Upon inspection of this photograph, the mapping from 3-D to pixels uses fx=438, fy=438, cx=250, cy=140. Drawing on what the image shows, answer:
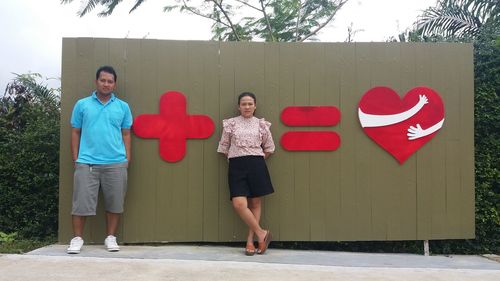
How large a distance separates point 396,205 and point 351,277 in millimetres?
1330

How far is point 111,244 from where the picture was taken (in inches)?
155

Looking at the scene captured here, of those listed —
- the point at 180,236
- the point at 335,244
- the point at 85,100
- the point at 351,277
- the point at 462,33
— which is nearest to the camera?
the point at 351,277

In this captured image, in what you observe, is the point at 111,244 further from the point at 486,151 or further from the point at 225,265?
the point at 486,151

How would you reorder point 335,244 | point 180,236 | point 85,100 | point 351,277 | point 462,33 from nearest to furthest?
point 351,277 < point 85,100 < point 180,236 < point 335,244 < point 462,33

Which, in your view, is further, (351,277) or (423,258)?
(423,258)

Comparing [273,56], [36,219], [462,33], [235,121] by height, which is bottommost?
[36,219]

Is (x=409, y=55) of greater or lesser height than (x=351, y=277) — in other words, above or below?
above

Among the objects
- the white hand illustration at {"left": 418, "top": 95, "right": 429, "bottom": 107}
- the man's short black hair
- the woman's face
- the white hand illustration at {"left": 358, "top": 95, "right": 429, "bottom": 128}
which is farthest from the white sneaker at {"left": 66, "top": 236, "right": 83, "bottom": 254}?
the white hand illustration at {"left": 418, "top": 95, "right": 429, "bottom": 107}

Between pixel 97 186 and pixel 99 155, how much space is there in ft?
0.93

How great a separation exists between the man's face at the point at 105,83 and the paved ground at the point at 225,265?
1445 mm

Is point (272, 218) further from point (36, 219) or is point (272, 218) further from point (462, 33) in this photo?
point (462, 33)

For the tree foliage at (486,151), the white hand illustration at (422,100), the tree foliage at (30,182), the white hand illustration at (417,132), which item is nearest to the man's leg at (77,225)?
the tree foliage at (30,182)

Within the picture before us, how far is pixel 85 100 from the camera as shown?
398 centimetres

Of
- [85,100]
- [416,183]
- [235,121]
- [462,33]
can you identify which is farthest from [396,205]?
[462,33]
